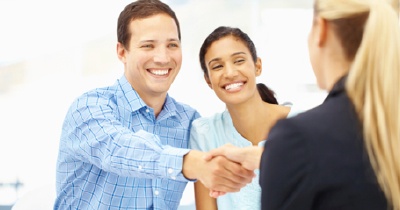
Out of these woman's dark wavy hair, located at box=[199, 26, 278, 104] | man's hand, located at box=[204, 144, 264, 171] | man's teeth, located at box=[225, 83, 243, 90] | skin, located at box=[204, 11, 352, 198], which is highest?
woman's dark wavy hair, located at box=[199, 26, 278, 104]

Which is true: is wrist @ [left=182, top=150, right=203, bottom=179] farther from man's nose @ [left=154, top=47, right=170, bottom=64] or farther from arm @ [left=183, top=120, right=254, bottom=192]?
man's nose @ [left=154, top=47, right=170, bottom=64]

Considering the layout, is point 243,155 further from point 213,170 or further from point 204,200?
point 204,200

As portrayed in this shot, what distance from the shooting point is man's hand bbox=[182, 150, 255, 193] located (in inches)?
62.3

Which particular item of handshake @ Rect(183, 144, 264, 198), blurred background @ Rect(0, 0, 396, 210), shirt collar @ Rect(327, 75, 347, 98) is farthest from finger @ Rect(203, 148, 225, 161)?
blurred background @ Rect(0, 0, 396, 210)

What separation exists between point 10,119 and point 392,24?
3236 mm

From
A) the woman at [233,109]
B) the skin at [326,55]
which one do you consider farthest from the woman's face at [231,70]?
the skin at [326,55]

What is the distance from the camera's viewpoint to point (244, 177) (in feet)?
5.30

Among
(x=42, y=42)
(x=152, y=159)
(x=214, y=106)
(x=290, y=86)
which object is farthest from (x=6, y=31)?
(x=152, y=159)

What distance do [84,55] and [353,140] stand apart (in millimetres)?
3087

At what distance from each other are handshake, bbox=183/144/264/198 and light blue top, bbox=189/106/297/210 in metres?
0.34

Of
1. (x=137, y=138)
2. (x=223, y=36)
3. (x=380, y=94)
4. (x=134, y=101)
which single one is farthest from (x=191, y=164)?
(x=380, y=94)

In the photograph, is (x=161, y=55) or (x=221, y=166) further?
(x=161, y=55)

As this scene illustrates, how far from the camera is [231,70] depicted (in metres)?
2.00

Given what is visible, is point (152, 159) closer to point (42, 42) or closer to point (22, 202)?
point (22, 202)
